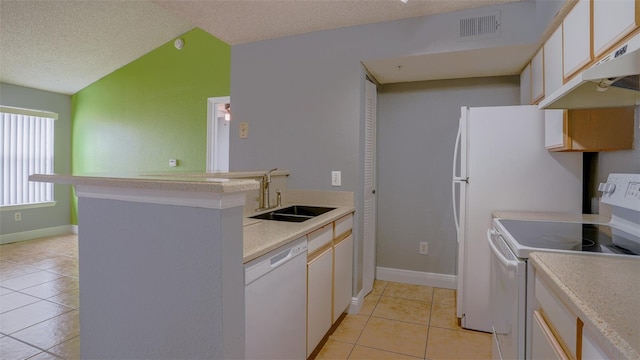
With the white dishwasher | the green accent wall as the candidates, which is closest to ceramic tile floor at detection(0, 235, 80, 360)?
the green accent wall

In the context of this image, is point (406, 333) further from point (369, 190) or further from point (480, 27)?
point (480, 27)

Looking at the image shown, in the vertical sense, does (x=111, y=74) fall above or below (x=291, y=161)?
above

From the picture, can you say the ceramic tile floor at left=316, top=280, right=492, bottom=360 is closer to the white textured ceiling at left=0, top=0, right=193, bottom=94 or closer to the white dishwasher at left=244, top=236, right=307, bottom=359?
the white dishwasher at left=244, top=236, right=307, bottom=359

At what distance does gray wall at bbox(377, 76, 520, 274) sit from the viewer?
319 cm

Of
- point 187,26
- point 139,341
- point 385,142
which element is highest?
point 187,26

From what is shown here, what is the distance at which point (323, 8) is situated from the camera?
2.54 metres

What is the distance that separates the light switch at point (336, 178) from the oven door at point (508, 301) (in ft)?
4.12

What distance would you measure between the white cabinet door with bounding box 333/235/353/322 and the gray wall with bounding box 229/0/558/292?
6.3 inches

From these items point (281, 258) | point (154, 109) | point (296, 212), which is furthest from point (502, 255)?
point (154, 109)

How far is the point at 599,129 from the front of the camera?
1801 mm

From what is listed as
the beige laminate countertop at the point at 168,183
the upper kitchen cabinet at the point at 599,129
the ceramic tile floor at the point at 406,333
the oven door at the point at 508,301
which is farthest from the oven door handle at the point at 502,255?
the beige laminate countertop at the point at 168,183

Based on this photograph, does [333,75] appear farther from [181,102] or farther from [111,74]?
[111,74]

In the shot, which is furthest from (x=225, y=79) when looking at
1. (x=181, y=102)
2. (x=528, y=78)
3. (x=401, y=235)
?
(x=528, y=78)

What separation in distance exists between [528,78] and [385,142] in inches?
51.9
